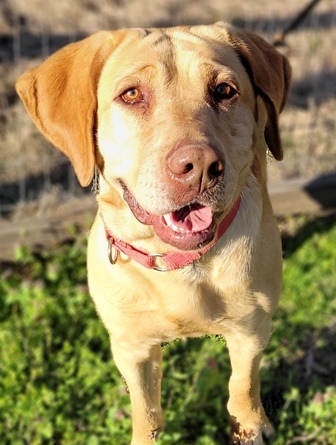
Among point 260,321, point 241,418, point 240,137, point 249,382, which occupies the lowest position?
point 241,418

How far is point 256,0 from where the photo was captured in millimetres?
6836

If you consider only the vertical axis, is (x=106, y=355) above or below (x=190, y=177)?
below

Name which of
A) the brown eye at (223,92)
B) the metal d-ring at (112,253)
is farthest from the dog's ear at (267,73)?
the metal d-ring at (112,253)

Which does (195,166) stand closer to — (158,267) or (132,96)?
(132,96)

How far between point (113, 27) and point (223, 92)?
4.14 metres

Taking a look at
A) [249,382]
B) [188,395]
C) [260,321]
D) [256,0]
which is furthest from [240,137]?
[256,0]

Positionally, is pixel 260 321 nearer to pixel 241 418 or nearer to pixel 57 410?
pixel 241 418

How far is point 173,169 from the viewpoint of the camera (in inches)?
75.9

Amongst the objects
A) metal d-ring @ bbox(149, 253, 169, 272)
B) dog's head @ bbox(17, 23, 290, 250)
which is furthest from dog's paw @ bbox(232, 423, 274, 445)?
dog's head @ bbox(17, 23, 290, 250)

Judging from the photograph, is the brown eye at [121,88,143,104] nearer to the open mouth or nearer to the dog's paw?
the open mouth

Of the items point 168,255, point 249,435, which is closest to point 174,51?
point 168,255

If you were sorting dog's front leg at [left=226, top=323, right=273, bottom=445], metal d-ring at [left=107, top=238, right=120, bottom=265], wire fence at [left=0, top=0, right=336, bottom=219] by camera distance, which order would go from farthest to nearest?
1. wire fence at [left=0, top=0, right=336, bottom=219]
2. dog's front leg at [left=226, top=323, right=273, bottom=445]
3. metal d-ring at [left=107, top=238, right=120, bottom=265]

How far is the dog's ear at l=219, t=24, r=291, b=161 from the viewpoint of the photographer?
7.59 ft

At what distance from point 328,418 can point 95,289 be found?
132 cm
